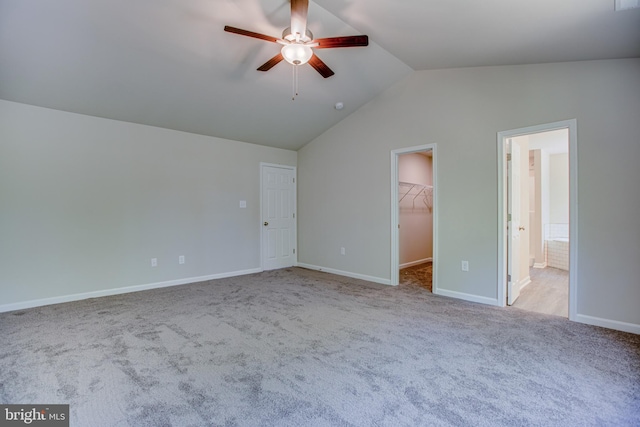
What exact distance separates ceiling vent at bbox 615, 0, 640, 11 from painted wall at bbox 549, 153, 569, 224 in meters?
5.56

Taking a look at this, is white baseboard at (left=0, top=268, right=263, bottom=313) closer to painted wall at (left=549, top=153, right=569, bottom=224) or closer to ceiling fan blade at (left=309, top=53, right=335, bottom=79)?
ceiling fan blade at (left=309, top=53, right=335, bottom=79)

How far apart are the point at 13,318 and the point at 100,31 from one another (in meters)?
3.04

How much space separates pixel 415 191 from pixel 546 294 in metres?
2.83

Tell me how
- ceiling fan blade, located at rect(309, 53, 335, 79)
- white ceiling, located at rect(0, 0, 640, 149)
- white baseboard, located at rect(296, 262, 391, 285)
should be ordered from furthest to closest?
white baseboard, located at rect(296, 262, 391, 285) → ceiling fan blade, located at rect(309, 53, 335, 79) → white ceiling, located at rect(0, 0, 640, 149)

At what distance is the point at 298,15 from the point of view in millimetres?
2258

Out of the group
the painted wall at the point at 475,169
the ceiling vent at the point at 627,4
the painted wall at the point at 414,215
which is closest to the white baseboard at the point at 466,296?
the painted wall at the point at 475,169

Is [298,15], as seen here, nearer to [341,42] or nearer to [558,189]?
[341,42]

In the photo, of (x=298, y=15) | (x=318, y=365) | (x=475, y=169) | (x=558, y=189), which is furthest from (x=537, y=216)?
(x=298, y=15)

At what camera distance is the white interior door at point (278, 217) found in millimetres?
5519

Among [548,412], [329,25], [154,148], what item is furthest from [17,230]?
[548,412]

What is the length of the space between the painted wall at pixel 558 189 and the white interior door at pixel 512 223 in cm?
394

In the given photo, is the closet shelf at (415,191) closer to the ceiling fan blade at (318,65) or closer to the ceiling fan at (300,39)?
the ceiling fan blade at (318,65)

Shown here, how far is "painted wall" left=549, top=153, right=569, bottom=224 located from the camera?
639 centimetres

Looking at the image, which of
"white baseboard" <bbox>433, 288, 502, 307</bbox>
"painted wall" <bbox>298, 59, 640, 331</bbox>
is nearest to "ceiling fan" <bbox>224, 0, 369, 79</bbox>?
"painted wall" <bbox>298, 59, 640, 331</bbox>
